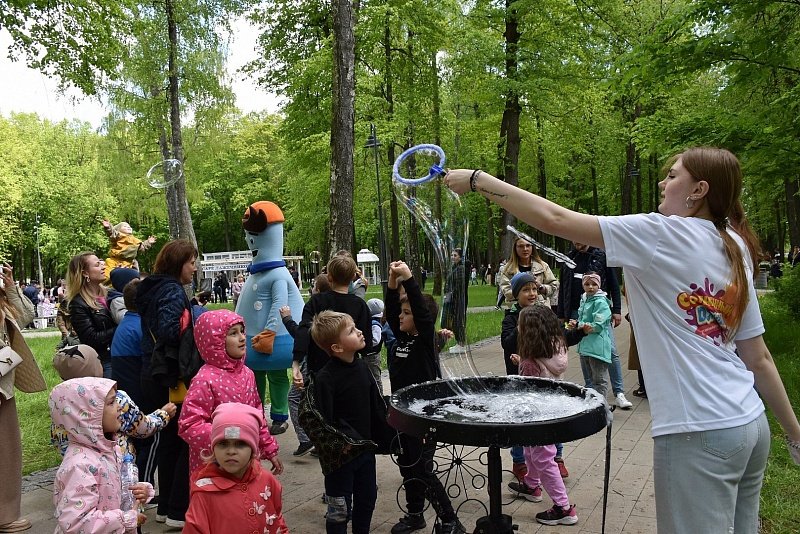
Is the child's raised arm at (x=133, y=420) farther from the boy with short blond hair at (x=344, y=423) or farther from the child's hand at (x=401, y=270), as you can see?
the child's hand at (x=401, y=270)

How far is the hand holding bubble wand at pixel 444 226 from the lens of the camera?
11.7 ft

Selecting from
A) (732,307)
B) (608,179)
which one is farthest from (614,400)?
(608,179)

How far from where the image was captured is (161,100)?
2141 centimetres

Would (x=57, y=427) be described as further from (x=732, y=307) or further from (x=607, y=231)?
(x=732, y=307)

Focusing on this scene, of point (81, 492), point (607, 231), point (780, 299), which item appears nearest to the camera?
point (607, 231)

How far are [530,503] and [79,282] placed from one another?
427cm

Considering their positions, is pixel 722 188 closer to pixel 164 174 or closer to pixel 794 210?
pixel 164 174

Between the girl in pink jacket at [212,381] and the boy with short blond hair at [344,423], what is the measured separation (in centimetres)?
46

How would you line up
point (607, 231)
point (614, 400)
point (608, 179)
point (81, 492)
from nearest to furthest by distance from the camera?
point (607, 231), point (81, 492), point (614, 400), point (608, 179)

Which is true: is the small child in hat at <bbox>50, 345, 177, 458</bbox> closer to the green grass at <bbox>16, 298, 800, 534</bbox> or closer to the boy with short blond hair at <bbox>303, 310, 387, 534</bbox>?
the boy with short blond hair at <bbox>303, 310, 387, 534</bbox>

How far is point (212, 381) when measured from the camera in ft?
13.2

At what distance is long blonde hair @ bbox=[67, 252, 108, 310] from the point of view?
571 cm

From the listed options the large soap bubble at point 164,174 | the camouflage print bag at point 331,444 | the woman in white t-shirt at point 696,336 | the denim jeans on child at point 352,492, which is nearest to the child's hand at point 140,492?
the camouflage print bag at point 331,444

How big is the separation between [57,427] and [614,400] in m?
6.16
